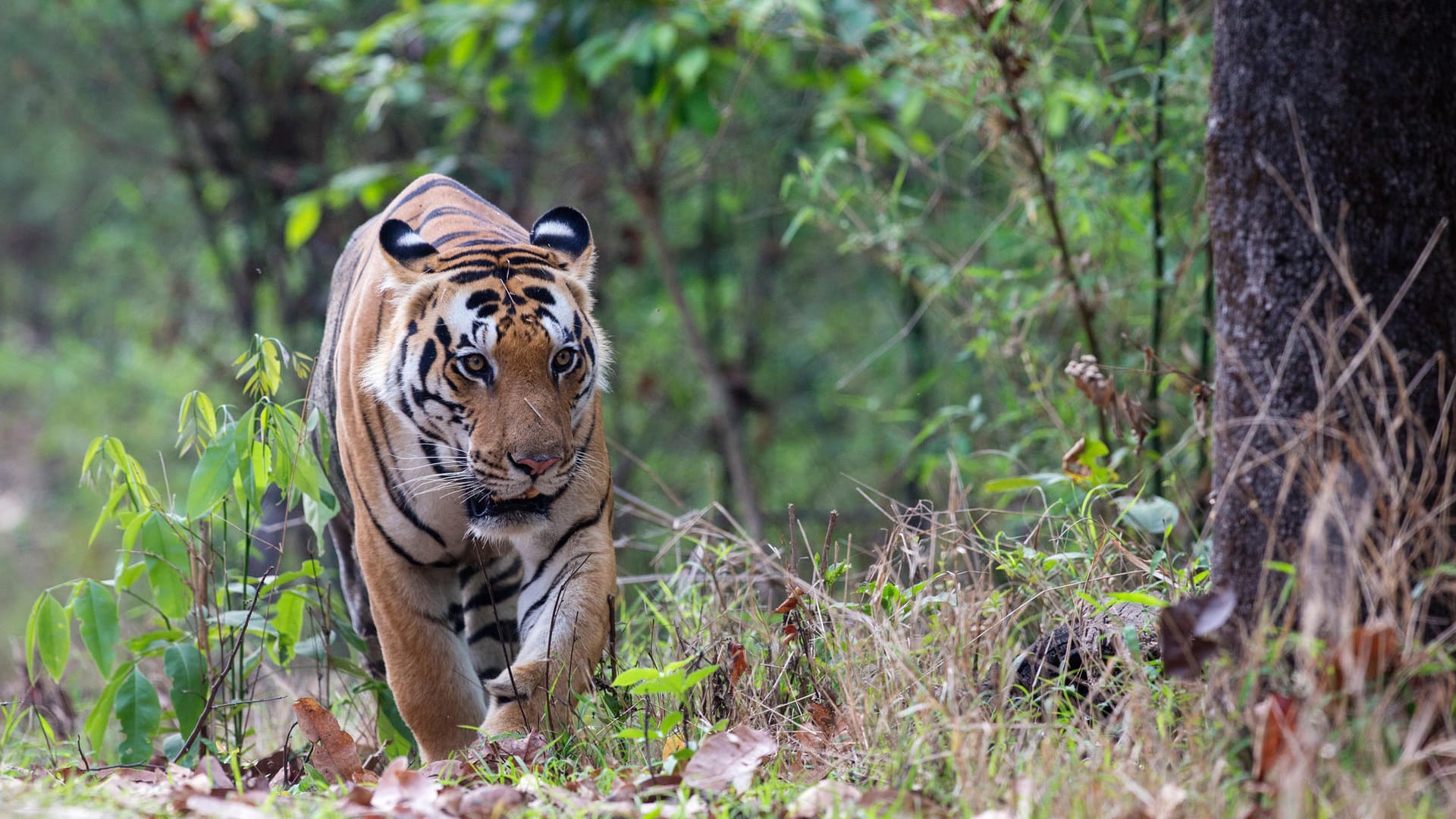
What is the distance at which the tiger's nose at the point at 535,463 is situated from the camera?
3.39 meters

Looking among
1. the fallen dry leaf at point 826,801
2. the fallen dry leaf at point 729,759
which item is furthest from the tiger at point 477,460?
the fallen dry leaf at point 826,801

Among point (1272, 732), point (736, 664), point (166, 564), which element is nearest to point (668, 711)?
point (736, 664)

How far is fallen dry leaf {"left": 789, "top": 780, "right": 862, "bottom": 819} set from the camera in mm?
2371

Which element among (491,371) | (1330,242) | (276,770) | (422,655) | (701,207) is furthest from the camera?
(701,207)

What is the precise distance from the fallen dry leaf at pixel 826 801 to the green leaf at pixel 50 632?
195 centimetres

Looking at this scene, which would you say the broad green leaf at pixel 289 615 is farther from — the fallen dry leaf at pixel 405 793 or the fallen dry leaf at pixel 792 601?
the fallen dry leaf at pixel 792 601

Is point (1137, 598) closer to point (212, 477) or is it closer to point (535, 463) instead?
point (535, 463)

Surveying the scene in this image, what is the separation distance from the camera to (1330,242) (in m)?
2.48

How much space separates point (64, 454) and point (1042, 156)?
13.1 m

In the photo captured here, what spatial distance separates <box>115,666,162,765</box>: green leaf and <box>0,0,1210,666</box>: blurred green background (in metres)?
1.48

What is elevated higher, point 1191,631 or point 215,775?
point 1191,631

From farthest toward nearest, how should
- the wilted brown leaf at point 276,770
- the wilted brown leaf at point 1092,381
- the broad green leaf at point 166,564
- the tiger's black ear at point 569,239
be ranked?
the tiger's black ear at point 569,239 < the wilted brown leaf at point 1092,381 < the broad green leaf at point 166,564 < the wilted brown leaf at point 276,770

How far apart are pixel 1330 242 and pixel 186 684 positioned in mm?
3033

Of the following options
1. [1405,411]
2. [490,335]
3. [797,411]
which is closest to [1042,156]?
[490,335]
